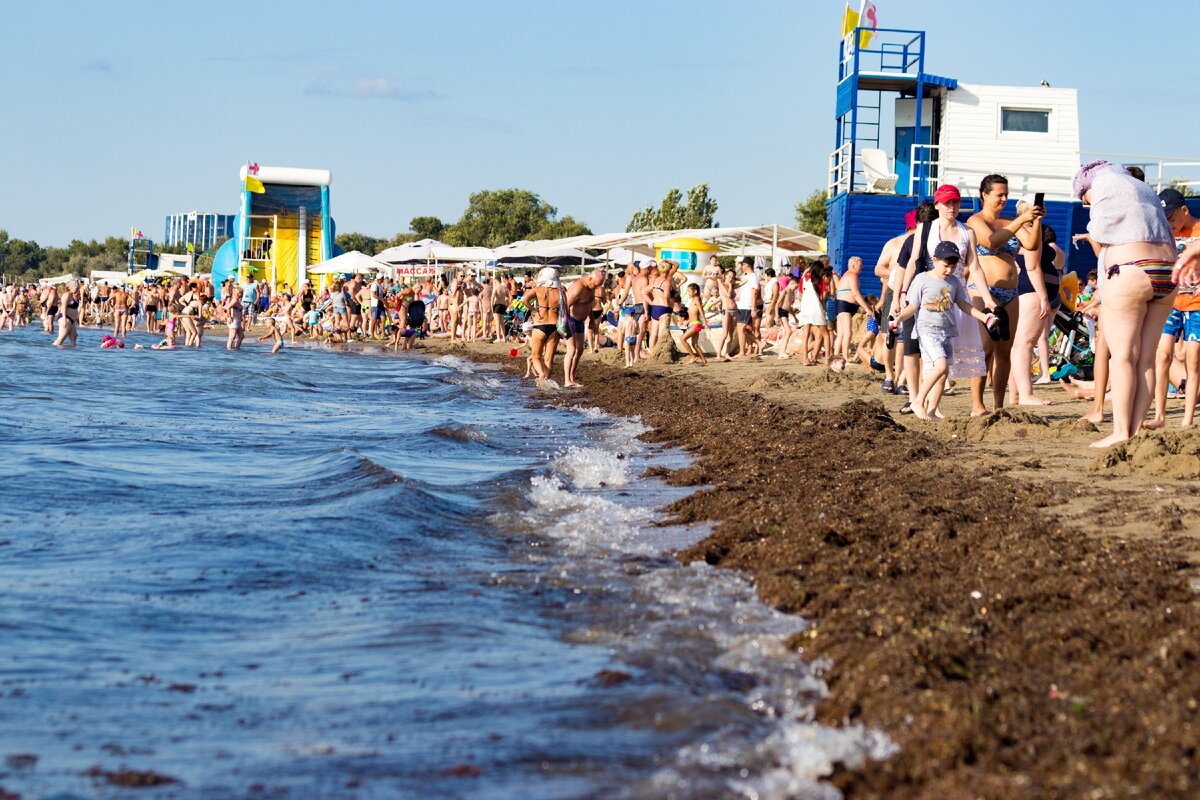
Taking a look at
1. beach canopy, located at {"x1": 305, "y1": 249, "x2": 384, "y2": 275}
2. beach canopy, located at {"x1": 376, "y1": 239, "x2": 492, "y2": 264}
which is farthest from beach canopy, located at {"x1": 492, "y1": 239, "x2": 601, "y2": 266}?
beach canopy, located at {"x1": 305, "y1": 249, "x2": 384, "y2": 275}

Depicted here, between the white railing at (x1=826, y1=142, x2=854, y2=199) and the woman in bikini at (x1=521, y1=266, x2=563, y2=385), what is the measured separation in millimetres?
9527

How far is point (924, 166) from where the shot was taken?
83.7 feet

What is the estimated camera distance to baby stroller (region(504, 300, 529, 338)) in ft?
104

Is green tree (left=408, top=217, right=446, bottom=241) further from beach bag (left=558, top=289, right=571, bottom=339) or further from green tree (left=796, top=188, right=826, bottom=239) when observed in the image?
beach bag (left=558, top=289, right=571, bottom=339)

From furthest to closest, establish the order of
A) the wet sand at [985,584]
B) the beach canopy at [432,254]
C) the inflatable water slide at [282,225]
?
the inflatable water slide at [282,225]
the beach canopy at [432,254]
the wet sand at [985,584]

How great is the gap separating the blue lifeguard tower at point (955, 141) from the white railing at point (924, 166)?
0.07 feet

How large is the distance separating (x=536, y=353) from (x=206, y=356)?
1344 centimetres

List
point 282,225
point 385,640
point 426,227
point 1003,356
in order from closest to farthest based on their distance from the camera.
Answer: point 385,640, point 1003,356, point 282,225, point 426,227

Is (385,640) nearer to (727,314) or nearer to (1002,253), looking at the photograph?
(1002,253)

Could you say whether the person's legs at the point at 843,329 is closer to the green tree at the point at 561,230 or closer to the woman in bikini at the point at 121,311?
the woman in bikini at the point at 121,311

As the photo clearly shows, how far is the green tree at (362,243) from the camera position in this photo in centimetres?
11456

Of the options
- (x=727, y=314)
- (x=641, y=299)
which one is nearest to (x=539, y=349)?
(x=641, y=299)

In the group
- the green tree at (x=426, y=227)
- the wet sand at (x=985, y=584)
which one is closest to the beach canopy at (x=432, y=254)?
the wet sand at (x=985, y=584)

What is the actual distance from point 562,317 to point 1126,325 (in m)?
9.29
